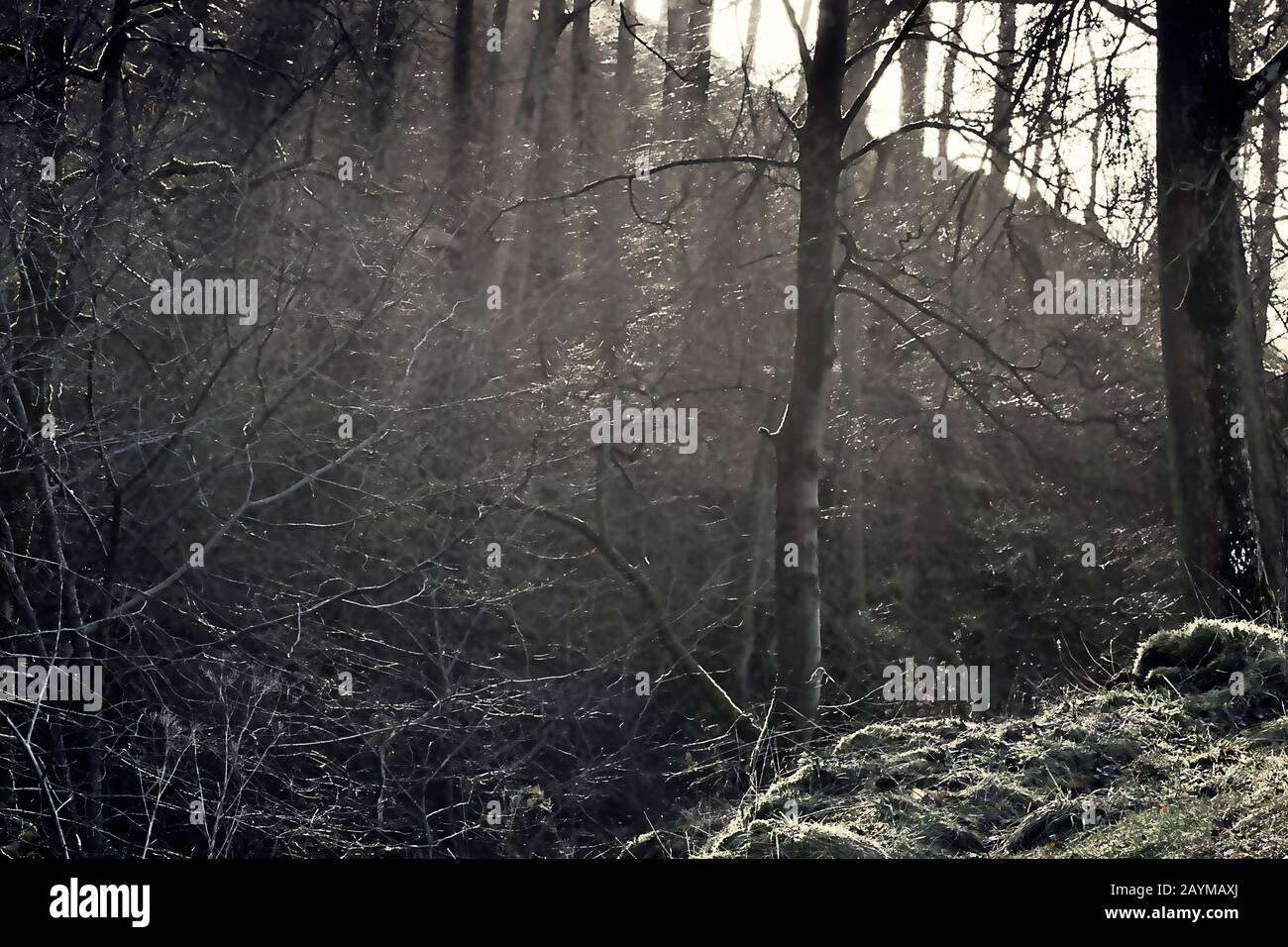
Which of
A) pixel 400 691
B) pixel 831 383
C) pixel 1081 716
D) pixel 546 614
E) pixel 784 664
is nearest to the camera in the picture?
pixel 1081 716

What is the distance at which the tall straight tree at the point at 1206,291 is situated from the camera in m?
8.49

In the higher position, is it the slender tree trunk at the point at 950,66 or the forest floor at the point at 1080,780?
the slender tree trunk at the point at 950,66

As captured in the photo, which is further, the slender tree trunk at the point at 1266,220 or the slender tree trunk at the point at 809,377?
the slender tree trunk at the point at 1266,220

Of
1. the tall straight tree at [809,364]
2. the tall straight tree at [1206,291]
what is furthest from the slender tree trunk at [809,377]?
the tall straight tree at [1206,291]

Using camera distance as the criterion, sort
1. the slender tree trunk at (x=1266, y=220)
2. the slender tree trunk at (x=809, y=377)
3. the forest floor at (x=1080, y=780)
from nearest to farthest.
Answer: the forest floor at (x=1080, y=780)
the slender tree trunk at (x=809, y=377)
the slender tree trunk at (x=1266, y=220)

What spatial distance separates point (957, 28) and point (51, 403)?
27.0ft

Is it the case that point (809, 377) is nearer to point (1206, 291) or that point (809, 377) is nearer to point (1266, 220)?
point (1206, 291)

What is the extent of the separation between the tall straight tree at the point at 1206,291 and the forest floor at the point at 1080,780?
85.0 inches

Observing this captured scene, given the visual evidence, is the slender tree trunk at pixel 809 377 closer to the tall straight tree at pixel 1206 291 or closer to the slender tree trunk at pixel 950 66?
the slender tree trunk at pixel 950 66

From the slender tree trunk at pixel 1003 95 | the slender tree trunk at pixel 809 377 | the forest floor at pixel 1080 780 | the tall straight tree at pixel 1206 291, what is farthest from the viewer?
the slender tree trunk at pixel 809 377

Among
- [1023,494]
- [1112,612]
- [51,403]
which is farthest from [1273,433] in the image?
[51,403]

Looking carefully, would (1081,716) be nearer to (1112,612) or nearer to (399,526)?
(399,526)

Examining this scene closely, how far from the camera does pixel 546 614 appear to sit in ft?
45.0

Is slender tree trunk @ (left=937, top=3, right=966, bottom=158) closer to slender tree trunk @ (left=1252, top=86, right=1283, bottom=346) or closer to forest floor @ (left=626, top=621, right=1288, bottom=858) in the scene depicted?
slender tree trunk @ (left=1252, top=86, right=1283, bottom=346)
